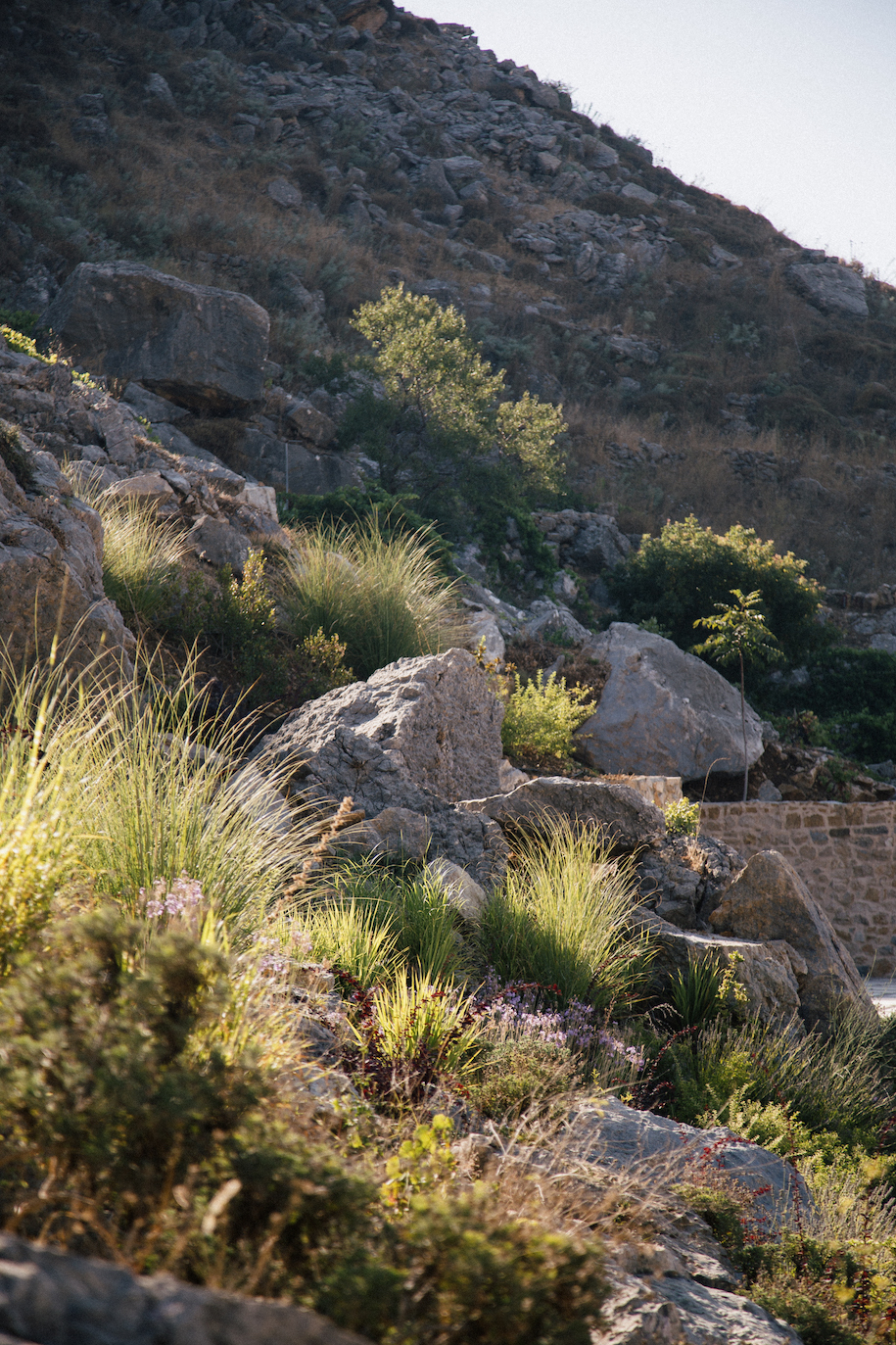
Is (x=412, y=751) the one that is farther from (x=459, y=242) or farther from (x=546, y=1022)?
(x=459, y=242)

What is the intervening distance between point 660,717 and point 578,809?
508 cm

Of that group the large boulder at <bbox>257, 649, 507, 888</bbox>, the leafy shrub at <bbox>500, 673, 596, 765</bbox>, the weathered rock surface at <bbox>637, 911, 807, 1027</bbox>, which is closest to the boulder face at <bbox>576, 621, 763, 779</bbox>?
the leafy shrub at <bbox>500, 673, 596, 765</bbox>

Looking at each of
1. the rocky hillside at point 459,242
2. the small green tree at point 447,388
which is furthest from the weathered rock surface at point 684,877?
the small green tree at point 447,388

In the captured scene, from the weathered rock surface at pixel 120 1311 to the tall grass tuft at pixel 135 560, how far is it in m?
5.25

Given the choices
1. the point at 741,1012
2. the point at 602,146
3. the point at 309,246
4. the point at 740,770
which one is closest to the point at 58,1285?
the point at 741,1012

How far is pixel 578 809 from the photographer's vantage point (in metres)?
5.14

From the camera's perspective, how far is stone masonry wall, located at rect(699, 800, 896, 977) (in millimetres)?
8820

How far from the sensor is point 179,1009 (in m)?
1.50

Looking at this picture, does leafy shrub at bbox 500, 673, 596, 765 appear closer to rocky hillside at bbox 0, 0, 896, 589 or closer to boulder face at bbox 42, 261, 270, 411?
rocky hillside at bbox 0, 0, 896, 589

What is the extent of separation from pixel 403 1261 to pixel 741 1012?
3.34 m

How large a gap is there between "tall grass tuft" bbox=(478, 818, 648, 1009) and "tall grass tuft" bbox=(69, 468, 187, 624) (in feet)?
10.9

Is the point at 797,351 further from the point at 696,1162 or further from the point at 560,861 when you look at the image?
the point at 696,1162

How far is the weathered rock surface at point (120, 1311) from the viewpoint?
0.85m

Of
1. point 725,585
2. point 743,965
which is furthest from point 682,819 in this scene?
point 725,585
